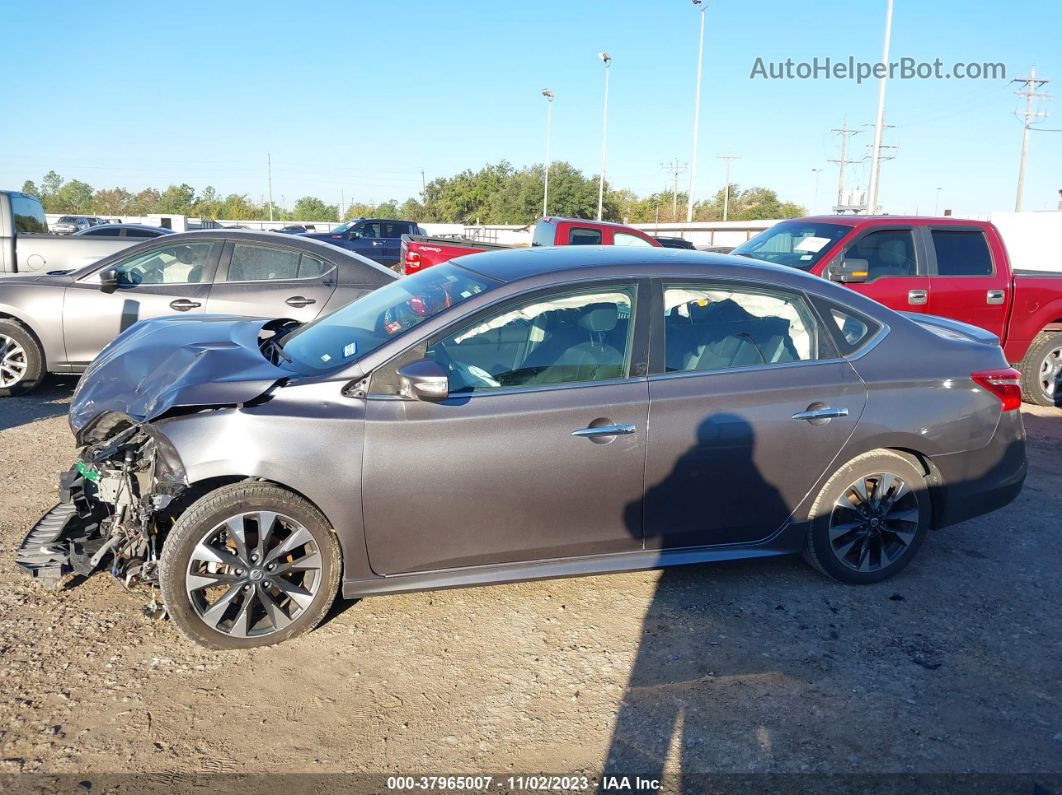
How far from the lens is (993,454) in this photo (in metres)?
4.61

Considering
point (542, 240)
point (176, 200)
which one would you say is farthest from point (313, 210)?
point (542, 240)

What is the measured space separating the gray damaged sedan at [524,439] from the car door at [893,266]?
382 centimetres

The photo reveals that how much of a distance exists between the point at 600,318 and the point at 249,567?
6.44 ft

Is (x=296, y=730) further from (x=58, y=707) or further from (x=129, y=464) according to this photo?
(x=129, y=464)

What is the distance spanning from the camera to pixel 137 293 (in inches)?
303

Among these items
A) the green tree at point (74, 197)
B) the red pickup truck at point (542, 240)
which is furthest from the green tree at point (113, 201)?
the red pickup truck at point (542, 240)

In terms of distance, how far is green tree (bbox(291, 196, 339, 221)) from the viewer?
9509 centimetres

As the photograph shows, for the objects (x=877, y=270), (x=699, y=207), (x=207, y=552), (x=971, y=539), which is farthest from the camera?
(x=699, y=207)

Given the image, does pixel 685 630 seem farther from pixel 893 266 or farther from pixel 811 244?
pixel 893 266

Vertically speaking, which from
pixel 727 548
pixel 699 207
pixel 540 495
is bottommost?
pixel 727 548

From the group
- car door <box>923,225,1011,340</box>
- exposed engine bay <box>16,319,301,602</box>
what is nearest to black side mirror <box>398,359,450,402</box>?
exposed engine bay <box>16,319,301,602</box>

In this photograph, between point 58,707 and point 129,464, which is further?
point 129,464

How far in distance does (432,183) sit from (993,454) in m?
79.4

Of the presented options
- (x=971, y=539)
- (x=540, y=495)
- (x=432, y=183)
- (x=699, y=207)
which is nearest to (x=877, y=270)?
(x=971, y=539)
